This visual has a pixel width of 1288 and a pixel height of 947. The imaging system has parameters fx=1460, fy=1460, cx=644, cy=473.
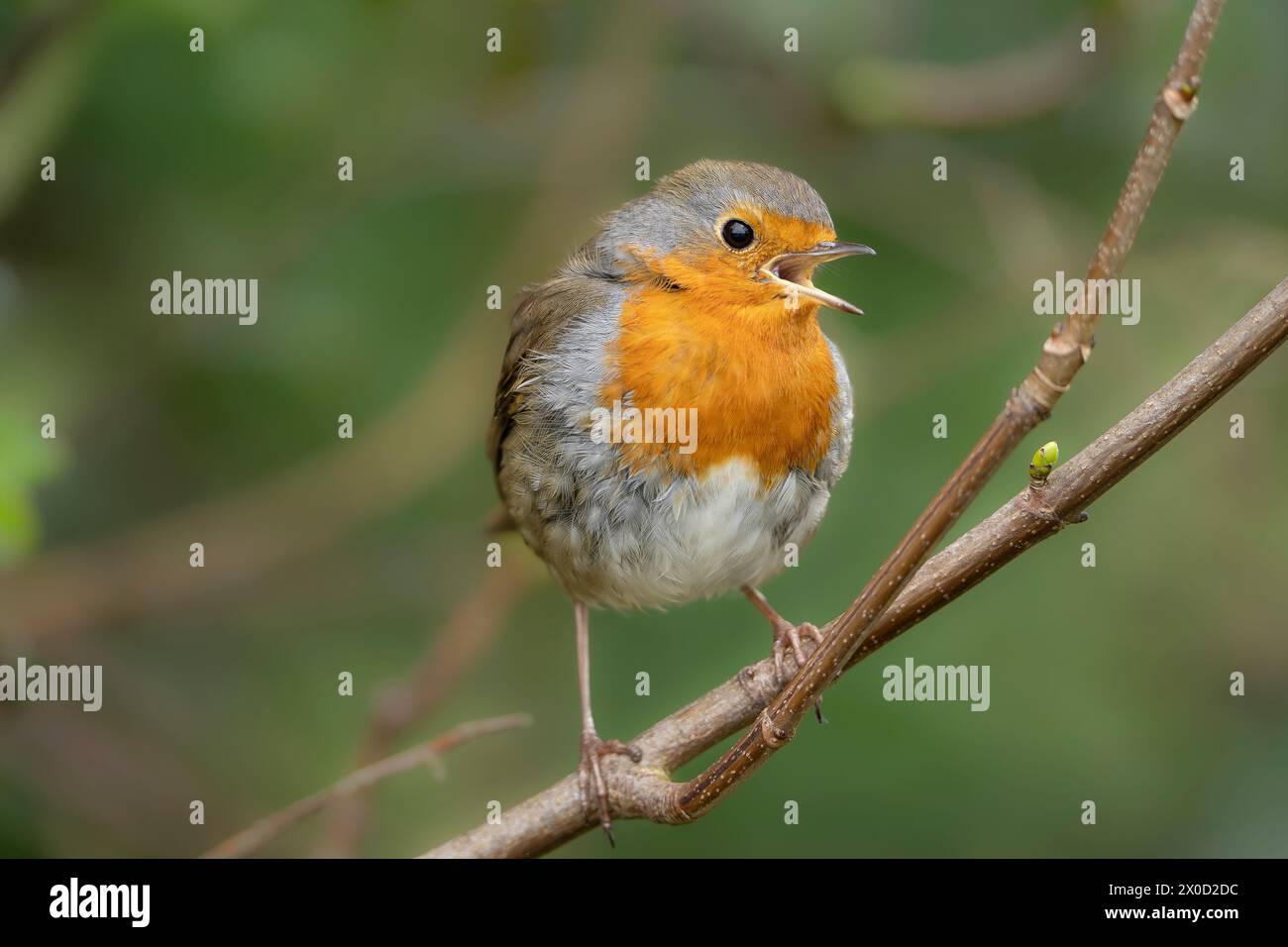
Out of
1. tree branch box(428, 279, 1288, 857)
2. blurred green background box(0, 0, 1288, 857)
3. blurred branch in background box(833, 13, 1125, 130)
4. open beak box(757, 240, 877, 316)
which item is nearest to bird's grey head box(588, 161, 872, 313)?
open beak box(757, 240, 877, 316)

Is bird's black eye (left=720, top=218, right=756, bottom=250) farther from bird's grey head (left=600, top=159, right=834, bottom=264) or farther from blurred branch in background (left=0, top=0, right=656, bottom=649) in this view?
blurred branch in background (left=0, top=0, right=656, bottom=649)

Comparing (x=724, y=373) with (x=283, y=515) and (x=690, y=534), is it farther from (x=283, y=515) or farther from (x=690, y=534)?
(x=283, y=515)

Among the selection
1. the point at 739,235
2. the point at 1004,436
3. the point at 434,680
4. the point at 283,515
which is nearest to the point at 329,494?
the point at 283,515

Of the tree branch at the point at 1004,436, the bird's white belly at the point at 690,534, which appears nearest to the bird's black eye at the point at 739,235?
the bird's white belly at the point at 690,534

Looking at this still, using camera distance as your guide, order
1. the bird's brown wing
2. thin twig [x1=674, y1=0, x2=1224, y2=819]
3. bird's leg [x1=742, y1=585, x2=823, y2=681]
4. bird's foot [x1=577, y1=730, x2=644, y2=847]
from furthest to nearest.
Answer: the bird's brown wing → bird's leg [x1=742, y1=585, x2=823, y2=681] → bird's foot [x1=577, y1=730, x2=644, y2=847] → thin twig [x1=674, y1=0, x2=1224, y2=819]

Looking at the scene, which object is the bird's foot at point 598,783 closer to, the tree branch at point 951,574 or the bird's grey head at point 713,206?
the tree branch at point 951,574

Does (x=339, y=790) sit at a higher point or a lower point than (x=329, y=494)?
lower
